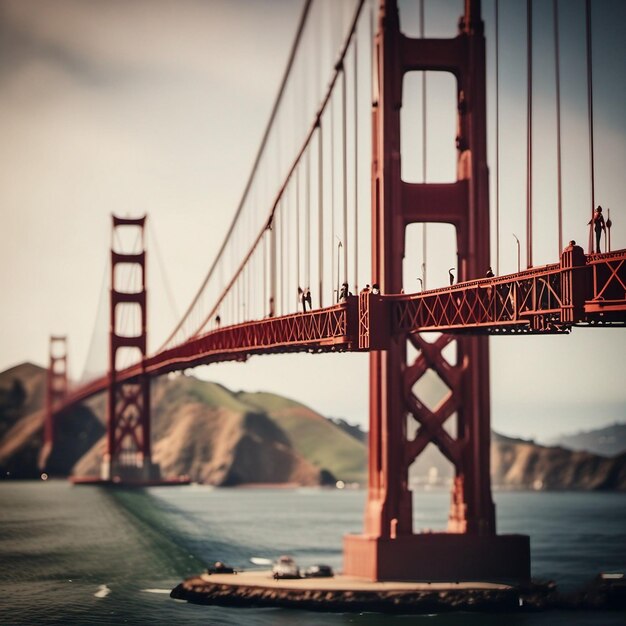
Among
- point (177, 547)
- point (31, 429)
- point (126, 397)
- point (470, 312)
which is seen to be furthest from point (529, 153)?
point (31, 429)

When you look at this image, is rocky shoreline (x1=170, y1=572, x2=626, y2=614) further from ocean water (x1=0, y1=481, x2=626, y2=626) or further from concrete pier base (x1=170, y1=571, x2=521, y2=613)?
ocean water (x1=0, y1=481, x2=626, y2=626)

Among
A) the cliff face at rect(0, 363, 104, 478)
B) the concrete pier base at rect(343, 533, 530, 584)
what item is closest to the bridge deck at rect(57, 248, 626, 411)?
the concrete pier base at rect(343, 533, 530, 584)

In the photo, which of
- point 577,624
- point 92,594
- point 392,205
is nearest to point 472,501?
point 577,624

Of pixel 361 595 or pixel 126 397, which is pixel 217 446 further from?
pixel 361 595

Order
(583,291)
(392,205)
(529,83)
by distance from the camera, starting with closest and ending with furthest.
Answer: (583,291)
(529,83)
(392,205)

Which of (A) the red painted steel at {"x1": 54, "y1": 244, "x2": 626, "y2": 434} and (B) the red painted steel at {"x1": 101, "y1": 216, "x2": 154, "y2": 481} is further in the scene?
(B) the red painted steel at {"x1": 101, "y1": 216, "x2": 154, "y2": 481}

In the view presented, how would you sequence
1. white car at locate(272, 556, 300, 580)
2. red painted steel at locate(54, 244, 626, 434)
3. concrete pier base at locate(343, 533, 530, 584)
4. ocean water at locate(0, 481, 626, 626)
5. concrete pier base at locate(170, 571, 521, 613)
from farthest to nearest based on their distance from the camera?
white car at locate(272, 556, 300, 580)
concrete pier base at locate(343, 533, 530, 584)
ocean water at locate(0, 481, 626, 626)
concrete pier base at locate(170, 571, 521, 613)
red painted steel at locate(54, 244, 626, 434)

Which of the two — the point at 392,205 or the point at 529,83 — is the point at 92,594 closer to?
the point at 392,205
